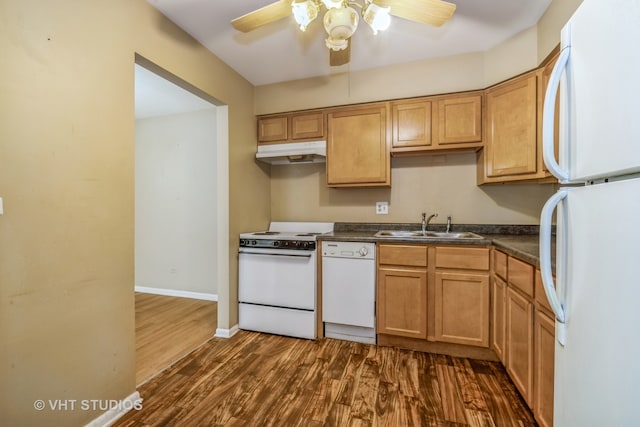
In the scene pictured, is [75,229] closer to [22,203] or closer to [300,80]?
[22,203]

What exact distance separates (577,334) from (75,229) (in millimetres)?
2046

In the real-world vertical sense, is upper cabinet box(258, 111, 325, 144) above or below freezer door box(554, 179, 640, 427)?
above

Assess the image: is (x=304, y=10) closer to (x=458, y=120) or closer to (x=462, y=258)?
(x=458, y=120)

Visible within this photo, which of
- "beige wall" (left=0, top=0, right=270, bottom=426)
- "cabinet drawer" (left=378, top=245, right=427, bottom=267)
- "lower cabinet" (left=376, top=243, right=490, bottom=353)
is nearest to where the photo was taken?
"beige wall" (left=0, top=0, right=270, bottom=426)

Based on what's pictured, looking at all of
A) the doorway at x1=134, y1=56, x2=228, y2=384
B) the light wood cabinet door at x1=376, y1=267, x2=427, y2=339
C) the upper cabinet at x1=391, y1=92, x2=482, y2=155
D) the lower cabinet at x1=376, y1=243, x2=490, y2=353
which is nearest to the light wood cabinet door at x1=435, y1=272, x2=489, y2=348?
the lower cabinet at x1=376, y1=243, x2=490, y2=353

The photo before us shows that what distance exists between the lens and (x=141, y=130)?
12.3 feet

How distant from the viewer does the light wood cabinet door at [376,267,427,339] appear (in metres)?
2.18

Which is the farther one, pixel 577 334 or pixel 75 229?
pixel 75 229

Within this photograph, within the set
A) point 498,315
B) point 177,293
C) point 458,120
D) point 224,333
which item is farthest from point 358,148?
point 177,293

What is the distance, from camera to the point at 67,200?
129 centimetres

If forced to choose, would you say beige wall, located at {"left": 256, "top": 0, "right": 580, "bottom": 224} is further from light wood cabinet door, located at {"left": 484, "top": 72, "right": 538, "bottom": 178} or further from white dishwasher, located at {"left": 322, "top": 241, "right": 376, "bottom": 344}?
white dishwasher, located at {"left": 322, "top": 241, "right": 376, "bottom": 344}

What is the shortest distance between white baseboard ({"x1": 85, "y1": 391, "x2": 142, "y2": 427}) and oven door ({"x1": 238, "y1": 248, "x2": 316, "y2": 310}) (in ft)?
3.62

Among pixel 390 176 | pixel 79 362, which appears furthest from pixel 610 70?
pixel 79 362

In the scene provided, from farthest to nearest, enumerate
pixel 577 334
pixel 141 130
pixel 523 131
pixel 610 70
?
pixel 141 130 < pixel 523 131 < pixel 577 334 < pixel 610 70
